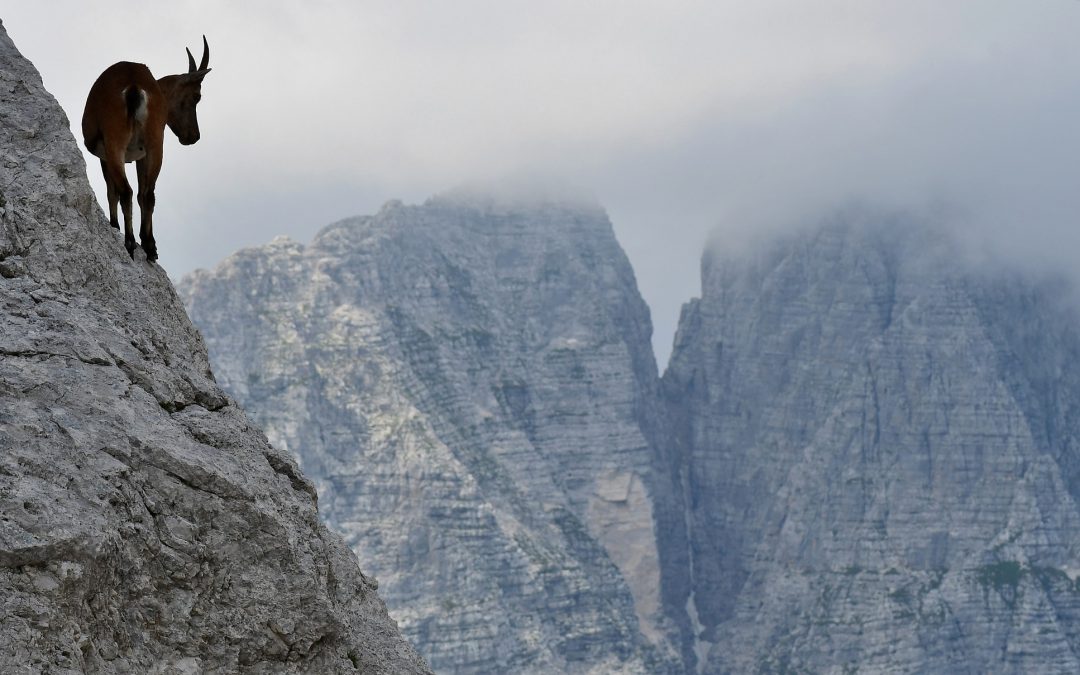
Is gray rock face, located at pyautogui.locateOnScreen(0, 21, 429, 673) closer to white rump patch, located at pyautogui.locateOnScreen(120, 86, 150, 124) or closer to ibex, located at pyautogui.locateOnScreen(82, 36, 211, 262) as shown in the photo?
ibex, located at pyautogui.locateOnScreen(82, 36, 211, 262)

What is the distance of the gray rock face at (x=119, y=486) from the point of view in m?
16.6

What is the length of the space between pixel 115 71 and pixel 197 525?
568 cm

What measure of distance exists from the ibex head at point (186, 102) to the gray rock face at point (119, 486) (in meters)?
2.39

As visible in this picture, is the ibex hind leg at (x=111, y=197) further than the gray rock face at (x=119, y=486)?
Yes

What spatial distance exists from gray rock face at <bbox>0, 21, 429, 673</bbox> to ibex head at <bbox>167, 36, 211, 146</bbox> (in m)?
2.39

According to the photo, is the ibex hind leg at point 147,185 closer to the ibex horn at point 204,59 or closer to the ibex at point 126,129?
the ibex at point 126,129

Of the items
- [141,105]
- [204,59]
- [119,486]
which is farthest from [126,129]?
[119,486]

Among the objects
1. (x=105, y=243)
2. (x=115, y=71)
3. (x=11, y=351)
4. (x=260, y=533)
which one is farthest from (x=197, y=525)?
(x=115, y=71)

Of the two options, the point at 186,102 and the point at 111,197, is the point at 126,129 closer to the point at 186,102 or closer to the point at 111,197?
the point at 111,197

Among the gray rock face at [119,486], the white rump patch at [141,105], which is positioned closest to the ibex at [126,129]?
the white rump patch at [141,105]

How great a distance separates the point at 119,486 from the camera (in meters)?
17.6

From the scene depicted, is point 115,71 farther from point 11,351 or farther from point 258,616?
point 258,616

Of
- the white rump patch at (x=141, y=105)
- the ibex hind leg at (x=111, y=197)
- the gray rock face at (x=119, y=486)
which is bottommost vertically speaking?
the gray rock face at (x=119, y=486)

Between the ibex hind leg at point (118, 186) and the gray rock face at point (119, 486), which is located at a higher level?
the ibex hind leg at point (118, 186)
